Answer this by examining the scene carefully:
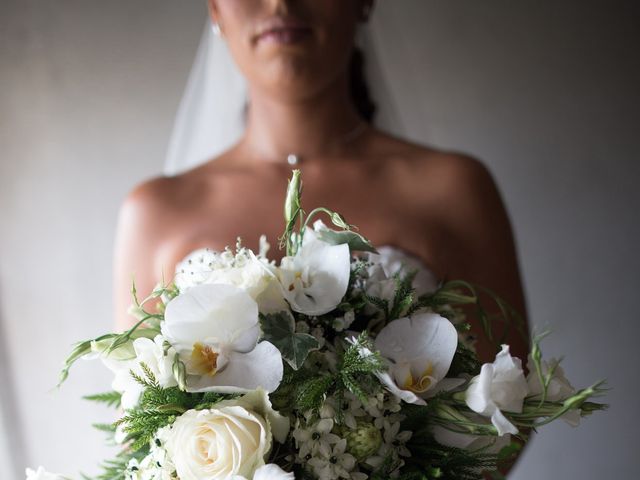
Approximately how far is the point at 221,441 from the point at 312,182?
0.83 m

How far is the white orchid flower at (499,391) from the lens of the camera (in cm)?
61

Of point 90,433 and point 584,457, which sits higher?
point 90,433

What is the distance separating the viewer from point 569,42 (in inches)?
71.2

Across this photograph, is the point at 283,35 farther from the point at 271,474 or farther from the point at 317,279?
the point at 271,474

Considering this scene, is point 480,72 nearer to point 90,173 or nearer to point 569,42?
point 569,42

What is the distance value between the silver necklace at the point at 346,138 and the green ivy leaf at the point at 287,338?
2.51 feet

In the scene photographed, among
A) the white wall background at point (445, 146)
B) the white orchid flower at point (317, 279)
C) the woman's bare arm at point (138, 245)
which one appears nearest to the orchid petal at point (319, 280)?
the white orchid flower at point (317, 279)

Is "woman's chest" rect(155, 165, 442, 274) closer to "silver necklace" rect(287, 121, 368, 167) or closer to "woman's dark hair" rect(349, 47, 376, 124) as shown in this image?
"silver necklace" rect(287, 121, 368, 167)

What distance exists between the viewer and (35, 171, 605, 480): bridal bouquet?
605 mm

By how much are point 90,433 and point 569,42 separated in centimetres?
167

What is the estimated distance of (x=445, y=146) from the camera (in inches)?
72.1

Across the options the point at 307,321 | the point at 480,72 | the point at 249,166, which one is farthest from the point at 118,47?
the point at 307,321

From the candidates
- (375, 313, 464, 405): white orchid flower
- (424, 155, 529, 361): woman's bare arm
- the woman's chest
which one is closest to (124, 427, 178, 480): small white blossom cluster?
(375, 313, 464, 405): white orchid flower

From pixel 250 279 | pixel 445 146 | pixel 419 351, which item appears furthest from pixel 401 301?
pixel 445 146
